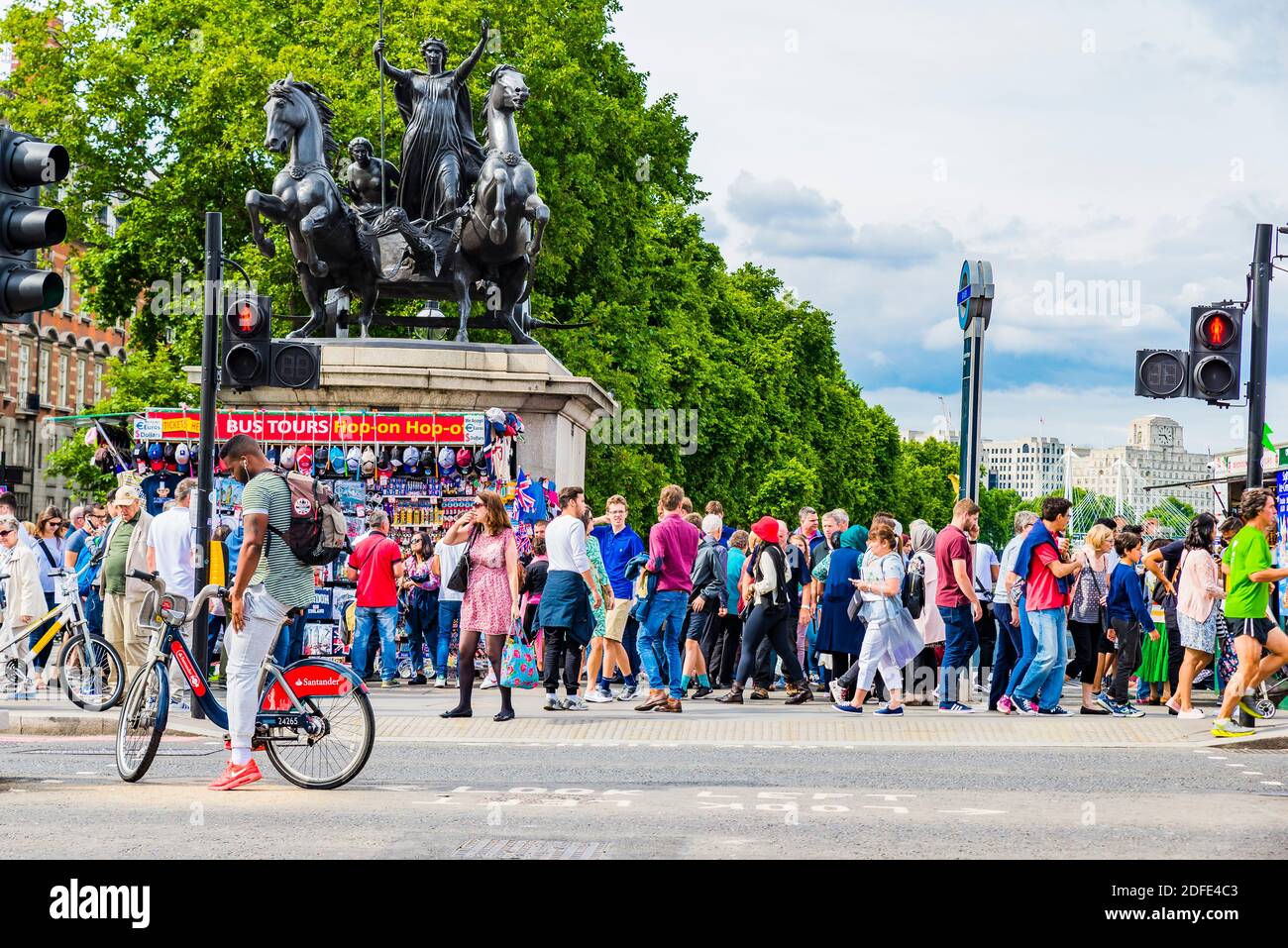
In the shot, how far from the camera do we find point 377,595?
18688 mm

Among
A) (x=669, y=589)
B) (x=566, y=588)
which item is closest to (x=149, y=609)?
(x=566, y=588)

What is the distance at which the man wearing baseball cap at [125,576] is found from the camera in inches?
647

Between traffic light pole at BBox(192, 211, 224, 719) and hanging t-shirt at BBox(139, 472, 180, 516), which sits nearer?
traffic light pole at BBox(192, 211, 224, 719)

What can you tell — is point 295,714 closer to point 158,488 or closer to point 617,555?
point 617,555

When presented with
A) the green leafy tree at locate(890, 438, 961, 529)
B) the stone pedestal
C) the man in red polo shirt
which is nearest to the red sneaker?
the man in red polo shirt

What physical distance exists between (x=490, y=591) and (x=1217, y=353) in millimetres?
5688

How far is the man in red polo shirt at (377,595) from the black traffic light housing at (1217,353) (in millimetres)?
7973

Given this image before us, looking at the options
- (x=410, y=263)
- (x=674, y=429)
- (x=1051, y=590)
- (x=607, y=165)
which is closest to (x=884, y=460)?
(x=674, y=429)

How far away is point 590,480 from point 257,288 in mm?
7588

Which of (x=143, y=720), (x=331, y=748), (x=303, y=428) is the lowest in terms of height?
(x=331, y=748)

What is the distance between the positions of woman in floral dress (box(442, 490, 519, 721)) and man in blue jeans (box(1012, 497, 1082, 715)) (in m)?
4.22

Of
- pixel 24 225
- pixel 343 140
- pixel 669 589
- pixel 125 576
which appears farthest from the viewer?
pixel 343 140

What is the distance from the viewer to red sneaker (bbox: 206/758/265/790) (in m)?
10.1

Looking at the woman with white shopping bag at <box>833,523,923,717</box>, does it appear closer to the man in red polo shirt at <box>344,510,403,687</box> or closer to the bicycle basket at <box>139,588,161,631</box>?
the man in red polo shirt at <box>344,510,403,687</box>
